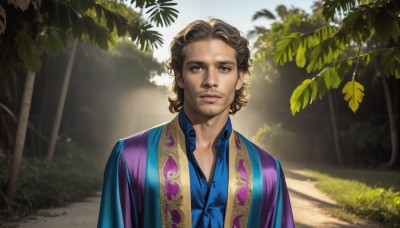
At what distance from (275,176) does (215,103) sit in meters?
0.46

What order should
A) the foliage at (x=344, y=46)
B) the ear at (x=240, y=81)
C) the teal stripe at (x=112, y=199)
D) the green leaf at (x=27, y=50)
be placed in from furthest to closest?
the green leaf at (x=27, y=50) → the foliage at (x=344, y=46) → the ear at (x=240, y=81) → the teal stripe at (x=112, y=199)

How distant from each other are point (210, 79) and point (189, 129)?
0.26 metres

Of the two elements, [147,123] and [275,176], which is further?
[147,123]

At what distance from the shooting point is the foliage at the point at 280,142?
27391 mm

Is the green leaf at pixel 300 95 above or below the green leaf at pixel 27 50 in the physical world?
below


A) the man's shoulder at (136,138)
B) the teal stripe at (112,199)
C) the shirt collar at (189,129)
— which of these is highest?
the shirt collar at (189,129)

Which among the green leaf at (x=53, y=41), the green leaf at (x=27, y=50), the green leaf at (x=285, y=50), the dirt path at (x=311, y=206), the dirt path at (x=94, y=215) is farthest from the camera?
the dirt path at (x=311, y=206)

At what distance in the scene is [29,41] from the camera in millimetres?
5379

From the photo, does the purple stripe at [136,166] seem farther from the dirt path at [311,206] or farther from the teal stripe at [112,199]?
the dirt path at [311,206]

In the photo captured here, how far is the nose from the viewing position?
7.45 ft

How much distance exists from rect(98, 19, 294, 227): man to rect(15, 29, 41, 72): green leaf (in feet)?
10.9

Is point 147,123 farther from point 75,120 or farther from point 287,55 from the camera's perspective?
point 287,55

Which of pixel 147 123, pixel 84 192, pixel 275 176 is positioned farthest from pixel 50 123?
pixel 275 176

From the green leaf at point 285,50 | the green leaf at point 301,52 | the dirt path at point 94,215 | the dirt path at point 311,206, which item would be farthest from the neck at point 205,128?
the dirt path at point 311,206
